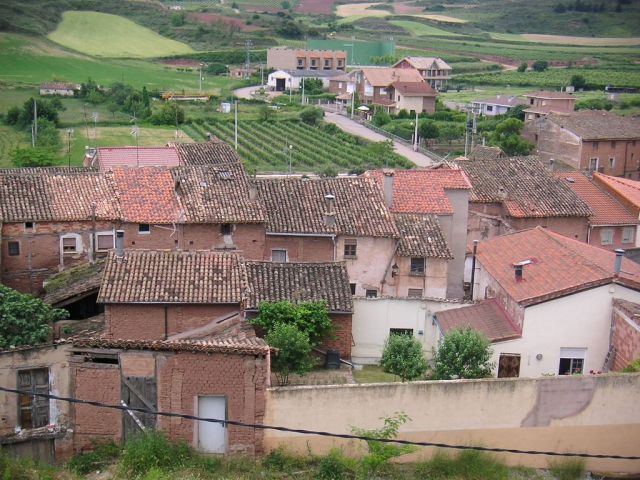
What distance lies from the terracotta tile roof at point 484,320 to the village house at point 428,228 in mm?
3559

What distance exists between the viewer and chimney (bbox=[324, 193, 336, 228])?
94.8ft

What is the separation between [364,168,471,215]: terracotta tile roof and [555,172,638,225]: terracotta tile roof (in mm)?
7625

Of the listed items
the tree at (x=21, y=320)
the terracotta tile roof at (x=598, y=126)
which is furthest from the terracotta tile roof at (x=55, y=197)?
the terracotta tile roof at (x=598, y=126)

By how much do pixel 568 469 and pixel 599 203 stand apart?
22.4 metres

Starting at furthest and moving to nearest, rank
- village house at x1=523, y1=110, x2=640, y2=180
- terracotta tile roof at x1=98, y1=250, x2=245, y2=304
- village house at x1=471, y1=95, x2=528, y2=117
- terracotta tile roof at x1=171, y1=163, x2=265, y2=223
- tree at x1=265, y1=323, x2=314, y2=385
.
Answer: village house at x1=471, y1=95, x2=528, y2=117 → village house at x1=523, y1=110, x2=640, y2=180 → terracotta tile roof at x1=171, y1=163, x2=265, y2=223 → terracotta tile roof at x1=98, y1=250, x2=245, y2=304 → tree at x1=265, y1=323, x2=314, y2=385

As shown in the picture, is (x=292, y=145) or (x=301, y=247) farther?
(x=292, y=145)

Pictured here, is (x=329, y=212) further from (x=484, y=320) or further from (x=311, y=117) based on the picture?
(x=311, y=117)

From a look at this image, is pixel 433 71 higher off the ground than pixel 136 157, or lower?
higher

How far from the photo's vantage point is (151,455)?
56.1 feet

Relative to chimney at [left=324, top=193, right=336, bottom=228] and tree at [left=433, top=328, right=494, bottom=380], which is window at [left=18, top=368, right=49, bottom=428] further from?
chimney at [left=324, top=193, right=336, bottom=228]

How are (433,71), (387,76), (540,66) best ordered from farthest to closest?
(540,66), (433,71), (387,76)

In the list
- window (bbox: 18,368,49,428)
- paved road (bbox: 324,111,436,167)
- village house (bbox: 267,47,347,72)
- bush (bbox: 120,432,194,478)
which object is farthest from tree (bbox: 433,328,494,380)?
village house (bbox: 267,47,347,72)

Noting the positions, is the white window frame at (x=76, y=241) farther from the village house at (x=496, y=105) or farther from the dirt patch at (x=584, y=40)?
the dirt patch at (x=584, y=40)

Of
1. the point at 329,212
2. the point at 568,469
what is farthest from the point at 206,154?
the point at 568,469
